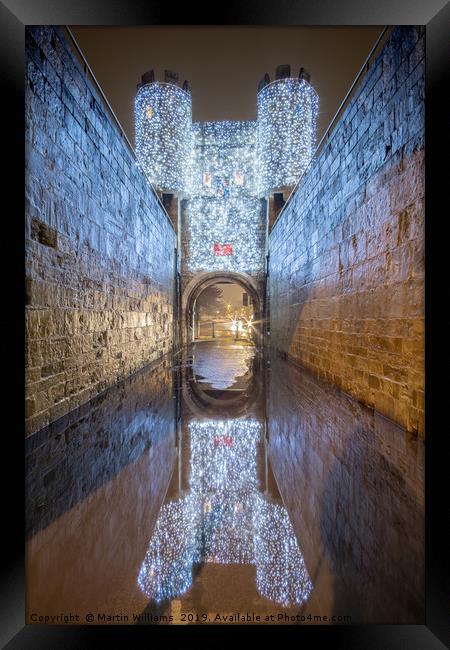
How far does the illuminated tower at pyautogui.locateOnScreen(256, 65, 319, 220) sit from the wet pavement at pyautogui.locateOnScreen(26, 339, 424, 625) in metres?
11.6

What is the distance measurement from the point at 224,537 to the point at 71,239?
3.09 m

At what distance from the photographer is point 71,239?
339 cm

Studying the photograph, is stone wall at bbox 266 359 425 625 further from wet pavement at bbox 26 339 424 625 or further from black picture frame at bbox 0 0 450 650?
black picture frame at bbox 0 0 450 650

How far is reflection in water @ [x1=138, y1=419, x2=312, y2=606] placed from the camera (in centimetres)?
117

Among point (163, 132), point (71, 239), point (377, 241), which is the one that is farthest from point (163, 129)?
point (377, 241)

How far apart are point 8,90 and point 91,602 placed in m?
1.96

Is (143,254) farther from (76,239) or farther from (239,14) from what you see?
(239,14)

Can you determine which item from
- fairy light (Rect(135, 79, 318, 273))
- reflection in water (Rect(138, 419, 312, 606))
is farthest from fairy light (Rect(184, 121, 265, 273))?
reflection in water (Rect(138, 419, 312, 606))

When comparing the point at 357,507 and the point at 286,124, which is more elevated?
the point at 286,124

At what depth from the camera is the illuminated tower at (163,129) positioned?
41.0 ft

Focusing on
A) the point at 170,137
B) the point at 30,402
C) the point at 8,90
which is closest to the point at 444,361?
the point at 8,90

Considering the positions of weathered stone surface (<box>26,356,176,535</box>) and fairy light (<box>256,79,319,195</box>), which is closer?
weathered stone surface (<box>26,356,176,535</box>)

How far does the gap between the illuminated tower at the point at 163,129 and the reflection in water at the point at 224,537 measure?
12.9 meters

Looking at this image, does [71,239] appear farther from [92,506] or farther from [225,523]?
[225,523]
